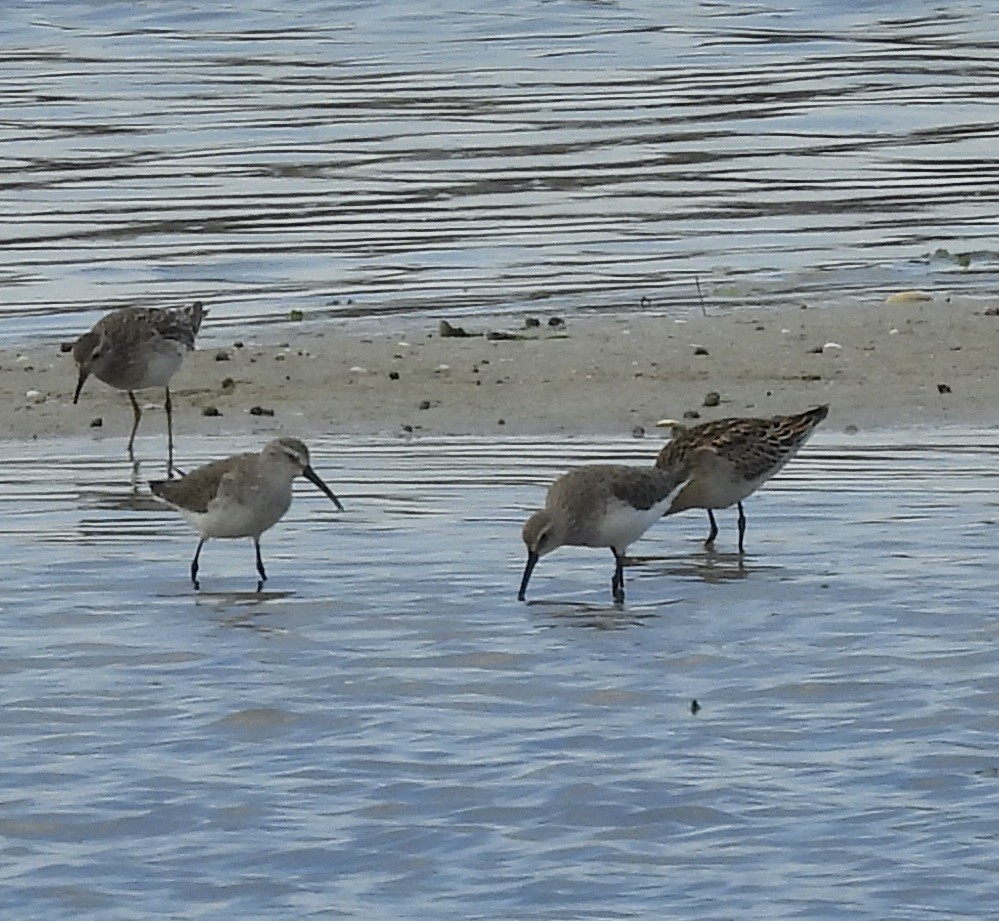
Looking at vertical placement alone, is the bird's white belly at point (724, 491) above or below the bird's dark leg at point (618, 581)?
above

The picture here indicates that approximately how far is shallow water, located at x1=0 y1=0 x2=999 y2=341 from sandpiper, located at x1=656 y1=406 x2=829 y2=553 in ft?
17.7

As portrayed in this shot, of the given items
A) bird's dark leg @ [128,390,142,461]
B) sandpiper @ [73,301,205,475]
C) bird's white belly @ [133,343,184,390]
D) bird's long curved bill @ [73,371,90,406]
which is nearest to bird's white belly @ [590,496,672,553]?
bird's dark leg @ [128,390,142,461]

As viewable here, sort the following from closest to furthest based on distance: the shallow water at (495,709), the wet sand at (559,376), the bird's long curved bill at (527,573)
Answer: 1. the shallow water at (495,709)
2. the bird's long curved bill at (527,573)
3. the wet sand at (559,376)

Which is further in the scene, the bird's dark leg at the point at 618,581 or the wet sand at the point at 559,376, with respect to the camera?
the wet sand at the point at 559,376

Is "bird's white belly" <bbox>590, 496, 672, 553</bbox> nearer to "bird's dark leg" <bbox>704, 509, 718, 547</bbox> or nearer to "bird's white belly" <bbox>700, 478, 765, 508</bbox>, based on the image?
"bird's white belly" <bbox>700, 478, 765, 508</bbox>

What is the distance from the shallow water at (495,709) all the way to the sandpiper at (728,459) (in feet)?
0.87

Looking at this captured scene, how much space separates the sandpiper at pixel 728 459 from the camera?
1103 cm

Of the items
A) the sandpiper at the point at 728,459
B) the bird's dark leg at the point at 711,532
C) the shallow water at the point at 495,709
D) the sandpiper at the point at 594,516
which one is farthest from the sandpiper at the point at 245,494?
the bird's dark leg at the point at 711,532

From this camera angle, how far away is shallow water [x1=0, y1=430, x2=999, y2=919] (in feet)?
23.8

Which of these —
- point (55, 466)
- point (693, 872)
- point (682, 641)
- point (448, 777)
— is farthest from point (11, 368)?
point (693, 872)

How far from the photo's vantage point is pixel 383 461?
42.0 ft

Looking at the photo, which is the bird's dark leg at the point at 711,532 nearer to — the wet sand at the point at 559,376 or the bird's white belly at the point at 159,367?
the wet sand at the point at 559,376

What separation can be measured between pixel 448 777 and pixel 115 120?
63.9ft

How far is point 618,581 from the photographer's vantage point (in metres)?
10.3
